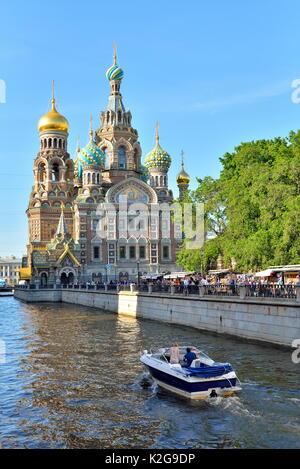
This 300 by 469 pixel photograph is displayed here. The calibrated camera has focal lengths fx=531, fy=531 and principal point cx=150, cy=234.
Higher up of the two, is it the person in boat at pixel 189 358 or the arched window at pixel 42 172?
the arched window at pixel 42 172

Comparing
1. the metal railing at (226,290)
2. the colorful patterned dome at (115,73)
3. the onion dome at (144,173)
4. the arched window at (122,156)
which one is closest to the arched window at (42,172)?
the arched window at (122,156)

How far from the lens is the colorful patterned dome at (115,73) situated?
99.9 meters

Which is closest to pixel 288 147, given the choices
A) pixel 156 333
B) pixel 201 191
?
pixel 201 191

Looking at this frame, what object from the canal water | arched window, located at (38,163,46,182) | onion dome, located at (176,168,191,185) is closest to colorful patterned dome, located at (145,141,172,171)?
onion dome, located at (176,168,191,185)

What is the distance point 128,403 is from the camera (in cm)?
1738

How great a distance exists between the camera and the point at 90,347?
28797mm

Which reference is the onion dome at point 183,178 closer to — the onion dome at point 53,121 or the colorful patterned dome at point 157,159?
the colorful patterned dome at point 157,159

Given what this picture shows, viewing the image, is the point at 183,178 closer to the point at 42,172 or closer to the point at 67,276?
the point at 42,172

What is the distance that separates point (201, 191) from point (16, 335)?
21036mm

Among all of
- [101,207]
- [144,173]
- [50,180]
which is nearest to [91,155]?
[50,180]

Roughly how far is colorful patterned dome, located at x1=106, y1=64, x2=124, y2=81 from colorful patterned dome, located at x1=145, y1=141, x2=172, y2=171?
1588 centimetres

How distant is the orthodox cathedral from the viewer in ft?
269

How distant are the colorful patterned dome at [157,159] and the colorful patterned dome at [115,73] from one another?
1588cm

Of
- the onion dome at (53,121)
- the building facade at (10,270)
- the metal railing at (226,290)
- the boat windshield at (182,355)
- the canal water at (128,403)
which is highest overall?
the onion dome at (53,121)
